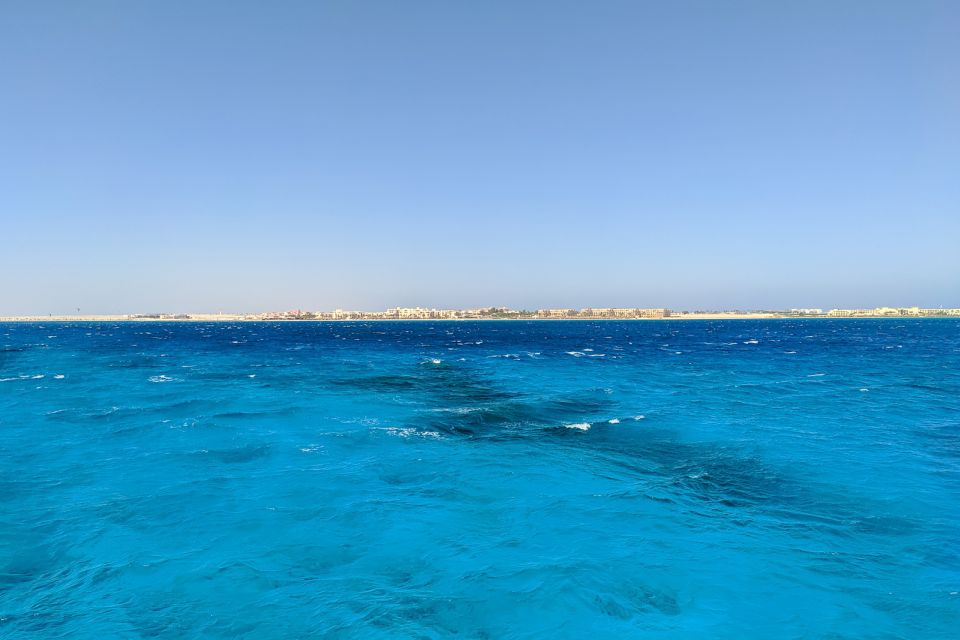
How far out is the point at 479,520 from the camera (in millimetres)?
16031

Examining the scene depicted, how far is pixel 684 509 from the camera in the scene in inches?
660

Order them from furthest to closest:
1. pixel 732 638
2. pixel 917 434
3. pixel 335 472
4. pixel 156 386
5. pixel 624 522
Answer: pixel 156 386 → pixel 917 434 → pixel 335 472 → pixel 624 522 → pixel 732 638

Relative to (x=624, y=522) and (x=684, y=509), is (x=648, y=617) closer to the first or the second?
(x=624, y=522)

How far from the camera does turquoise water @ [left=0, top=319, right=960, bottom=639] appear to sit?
11000 millimetres

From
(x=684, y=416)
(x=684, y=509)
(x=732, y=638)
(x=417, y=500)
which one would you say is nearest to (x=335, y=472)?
(x=417, y=500)

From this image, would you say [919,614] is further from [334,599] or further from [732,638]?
[334,599]

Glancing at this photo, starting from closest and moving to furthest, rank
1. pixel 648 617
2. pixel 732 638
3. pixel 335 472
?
1. pixel 732 638
2. pixel 648 617
3. pixel 335 472

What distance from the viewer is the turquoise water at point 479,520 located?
36.1 ft

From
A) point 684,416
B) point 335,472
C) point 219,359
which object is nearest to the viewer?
point 335,472

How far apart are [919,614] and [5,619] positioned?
20661 millimetres

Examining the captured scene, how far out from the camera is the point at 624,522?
15797mm

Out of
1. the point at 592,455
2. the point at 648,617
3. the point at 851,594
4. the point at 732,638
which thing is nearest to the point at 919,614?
the point at 851,594

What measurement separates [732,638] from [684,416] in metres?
23.0

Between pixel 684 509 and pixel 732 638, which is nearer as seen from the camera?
pixel 732 638
